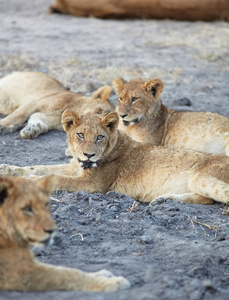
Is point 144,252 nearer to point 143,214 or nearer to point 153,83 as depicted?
point 143,214

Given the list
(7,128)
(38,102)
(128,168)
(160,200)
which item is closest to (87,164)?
(128,168)

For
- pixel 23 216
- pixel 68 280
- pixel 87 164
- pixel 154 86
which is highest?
pixel 23 216

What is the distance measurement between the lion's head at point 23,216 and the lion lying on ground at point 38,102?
377 cm

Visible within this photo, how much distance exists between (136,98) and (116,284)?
11.7 feet

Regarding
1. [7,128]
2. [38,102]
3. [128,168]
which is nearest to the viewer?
[128,168]

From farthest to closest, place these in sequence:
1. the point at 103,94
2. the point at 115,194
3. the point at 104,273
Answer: the point at 103,94 → the point at 115,194 → the point at 104,273

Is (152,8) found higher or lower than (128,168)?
lower

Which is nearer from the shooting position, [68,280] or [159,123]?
[68,280]

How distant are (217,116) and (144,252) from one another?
312 centimetres

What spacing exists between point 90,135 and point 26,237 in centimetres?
207

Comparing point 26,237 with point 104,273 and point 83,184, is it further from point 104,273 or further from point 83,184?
point 83,184

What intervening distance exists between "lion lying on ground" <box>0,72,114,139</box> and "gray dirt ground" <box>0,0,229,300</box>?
0.22 meters

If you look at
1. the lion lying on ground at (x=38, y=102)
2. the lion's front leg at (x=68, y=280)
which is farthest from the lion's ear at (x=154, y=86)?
the lion's front leg at (x=68, y=280)

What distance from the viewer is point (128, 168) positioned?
5.47 meters
